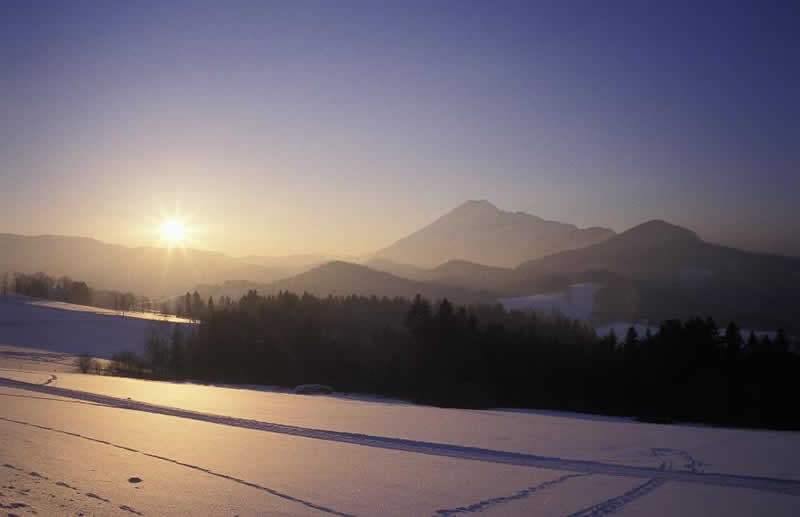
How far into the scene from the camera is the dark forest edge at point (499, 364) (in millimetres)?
50844

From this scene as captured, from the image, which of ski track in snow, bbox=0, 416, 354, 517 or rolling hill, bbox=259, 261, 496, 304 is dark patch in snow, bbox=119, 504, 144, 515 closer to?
ski track in snow, bbox=0, 416, 354, 517

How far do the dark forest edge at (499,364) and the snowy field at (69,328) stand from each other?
17.4 m

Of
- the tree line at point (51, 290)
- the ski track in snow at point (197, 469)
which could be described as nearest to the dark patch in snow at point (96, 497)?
the ski track in snow at point (197, 469)

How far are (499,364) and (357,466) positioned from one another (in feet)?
165

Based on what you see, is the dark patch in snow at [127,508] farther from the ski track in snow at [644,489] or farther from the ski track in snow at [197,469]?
the ski track in snow at [644,489]

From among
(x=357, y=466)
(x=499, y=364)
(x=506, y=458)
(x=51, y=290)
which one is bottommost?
(x=499, y=364)

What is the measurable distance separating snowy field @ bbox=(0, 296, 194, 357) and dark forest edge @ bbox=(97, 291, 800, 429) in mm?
17388

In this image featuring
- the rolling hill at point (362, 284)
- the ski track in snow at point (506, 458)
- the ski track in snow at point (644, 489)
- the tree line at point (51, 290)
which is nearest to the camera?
the ski track in snow at point (644, 489)

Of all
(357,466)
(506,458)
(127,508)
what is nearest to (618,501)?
(506,458)

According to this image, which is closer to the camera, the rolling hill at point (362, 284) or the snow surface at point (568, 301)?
the rolling hill at point (362, 284)

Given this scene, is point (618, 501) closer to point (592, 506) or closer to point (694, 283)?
point (592, 506)

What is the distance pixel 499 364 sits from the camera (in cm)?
6084

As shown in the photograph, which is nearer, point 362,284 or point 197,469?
point 197,469

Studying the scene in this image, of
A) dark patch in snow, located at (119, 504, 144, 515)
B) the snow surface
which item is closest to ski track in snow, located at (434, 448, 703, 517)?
dark patch in snow, located at (119, 504, 144, 515)
